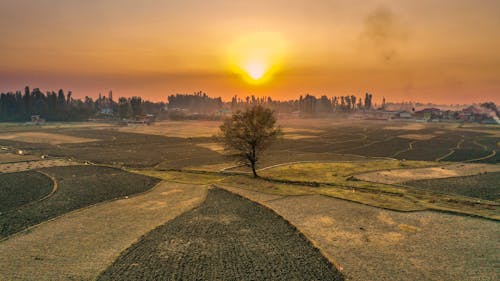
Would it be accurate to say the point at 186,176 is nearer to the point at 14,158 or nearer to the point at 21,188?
the point at 21,188

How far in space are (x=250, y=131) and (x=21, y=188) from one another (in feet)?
132

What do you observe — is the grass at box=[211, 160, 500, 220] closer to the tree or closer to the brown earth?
the tree

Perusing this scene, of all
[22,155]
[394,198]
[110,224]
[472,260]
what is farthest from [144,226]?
[22,155]

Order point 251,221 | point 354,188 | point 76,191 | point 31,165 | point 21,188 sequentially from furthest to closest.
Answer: point 31,165, point 354,188, point 21,188, point 76,191, point 251,221

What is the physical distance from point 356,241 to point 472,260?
923cm

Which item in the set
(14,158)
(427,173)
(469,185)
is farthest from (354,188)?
(14,158)

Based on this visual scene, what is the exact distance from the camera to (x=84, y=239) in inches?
1248

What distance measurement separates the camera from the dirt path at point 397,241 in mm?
25484

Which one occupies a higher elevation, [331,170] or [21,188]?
[331,170]

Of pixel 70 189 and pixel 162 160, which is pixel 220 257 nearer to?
pixel 70 189

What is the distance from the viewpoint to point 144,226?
3559cm

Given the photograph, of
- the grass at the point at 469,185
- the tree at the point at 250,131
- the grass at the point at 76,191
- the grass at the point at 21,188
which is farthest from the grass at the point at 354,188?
the grass at the point at 21,188

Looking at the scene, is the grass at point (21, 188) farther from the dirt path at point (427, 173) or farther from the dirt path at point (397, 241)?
the dirt path at point (427, 173)

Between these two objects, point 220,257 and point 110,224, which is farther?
point 110,224
